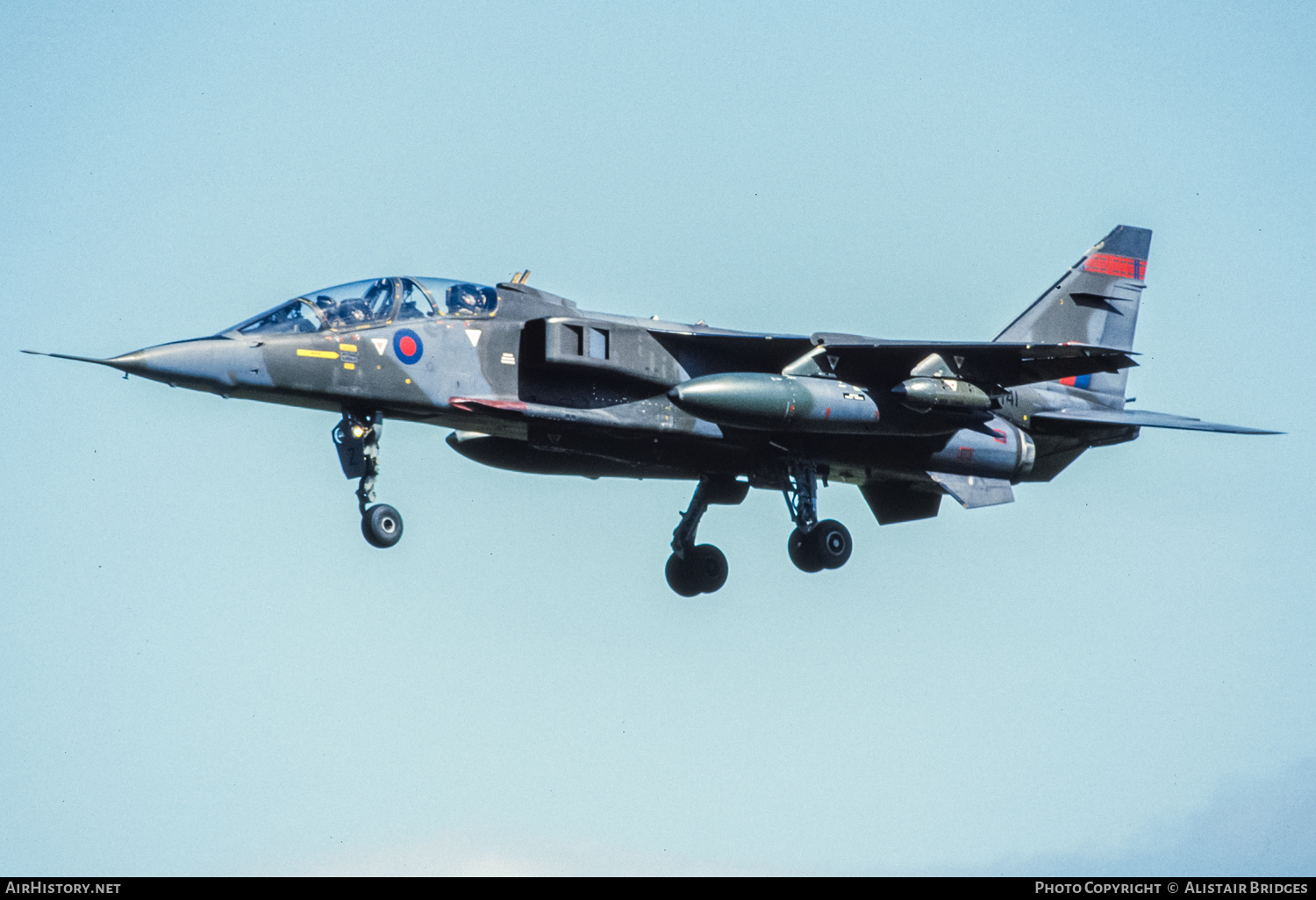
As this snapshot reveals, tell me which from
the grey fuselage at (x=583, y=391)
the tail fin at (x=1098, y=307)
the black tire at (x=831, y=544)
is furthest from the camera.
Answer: the tail fin at (x=1098, y=307)

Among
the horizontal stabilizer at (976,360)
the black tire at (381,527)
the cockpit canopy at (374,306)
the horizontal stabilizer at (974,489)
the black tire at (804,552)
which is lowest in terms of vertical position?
the black tire at (804,552)

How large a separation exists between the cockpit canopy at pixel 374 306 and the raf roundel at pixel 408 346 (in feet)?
0.69

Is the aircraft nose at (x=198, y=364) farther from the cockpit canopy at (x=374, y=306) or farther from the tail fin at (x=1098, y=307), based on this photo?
the tail fin at (x=1098, y=307)

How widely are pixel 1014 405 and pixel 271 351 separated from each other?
10.9 m

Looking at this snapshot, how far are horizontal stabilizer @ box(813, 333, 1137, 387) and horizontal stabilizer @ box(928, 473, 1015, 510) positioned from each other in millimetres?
1603

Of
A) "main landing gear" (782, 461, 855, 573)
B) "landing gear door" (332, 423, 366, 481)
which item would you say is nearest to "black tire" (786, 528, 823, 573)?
"main landing gear" (782, 461, 855, 573)

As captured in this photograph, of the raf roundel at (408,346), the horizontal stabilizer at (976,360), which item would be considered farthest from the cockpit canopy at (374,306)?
the horizontal stabilizer at (976,360)

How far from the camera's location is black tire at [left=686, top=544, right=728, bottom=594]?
22.9 metres

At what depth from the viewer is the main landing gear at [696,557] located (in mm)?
22672

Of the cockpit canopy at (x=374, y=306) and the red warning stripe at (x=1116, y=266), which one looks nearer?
the cockpit canopy at (x=374, y=306)

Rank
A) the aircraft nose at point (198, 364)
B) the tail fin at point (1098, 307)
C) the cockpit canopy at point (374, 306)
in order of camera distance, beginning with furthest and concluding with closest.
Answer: the tail fin at point (1098, 307) → the cockpit canopy at point (374, 306) → the aircraft nose at point (198, 364)
